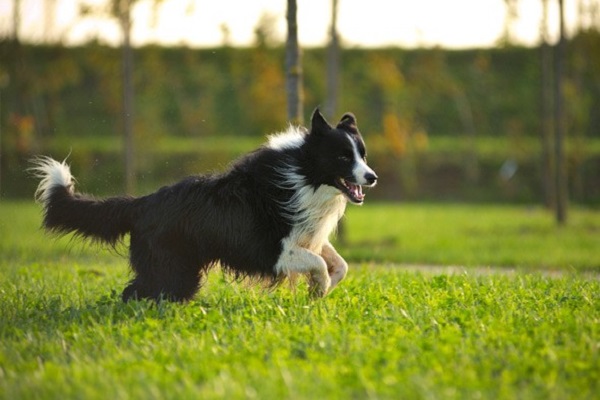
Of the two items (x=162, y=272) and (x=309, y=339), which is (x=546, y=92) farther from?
(x=309, y=339)

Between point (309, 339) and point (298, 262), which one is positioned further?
point (298, 262)

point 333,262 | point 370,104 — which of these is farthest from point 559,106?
point 370,104

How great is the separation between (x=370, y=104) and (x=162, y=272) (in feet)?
121

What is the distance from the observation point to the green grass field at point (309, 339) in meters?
5.35

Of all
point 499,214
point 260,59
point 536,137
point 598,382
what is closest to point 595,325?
point 598,382

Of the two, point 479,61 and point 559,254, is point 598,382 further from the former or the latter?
point 479,61

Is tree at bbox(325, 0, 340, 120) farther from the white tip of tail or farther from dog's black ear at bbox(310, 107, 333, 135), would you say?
the white tip of tail

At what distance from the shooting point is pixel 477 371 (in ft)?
18.6

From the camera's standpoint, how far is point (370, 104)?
145ft

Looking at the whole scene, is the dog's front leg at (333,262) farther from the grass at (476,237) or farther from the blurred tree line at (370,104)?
the blurred tree line at (370,104)

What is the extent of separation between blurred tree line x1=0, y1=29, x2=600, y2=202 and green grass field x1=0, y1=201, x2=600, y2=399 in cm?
1912

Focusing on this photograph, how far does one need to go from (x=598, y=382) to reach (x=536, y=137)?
3577cm

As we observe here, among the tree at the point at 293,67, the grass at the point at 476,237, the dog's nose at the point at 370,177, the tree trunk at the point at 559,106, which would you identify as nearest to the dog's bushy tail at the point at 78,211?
the dog's nose at the point at 370,177

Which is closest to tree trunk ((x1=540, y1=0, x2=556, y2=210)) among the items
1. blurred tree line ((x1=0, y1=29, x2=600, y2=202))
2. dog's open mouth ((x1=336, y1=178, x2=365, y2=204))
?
blurred tree line ((x1=0, y1=29, x2=600, y2=202))
